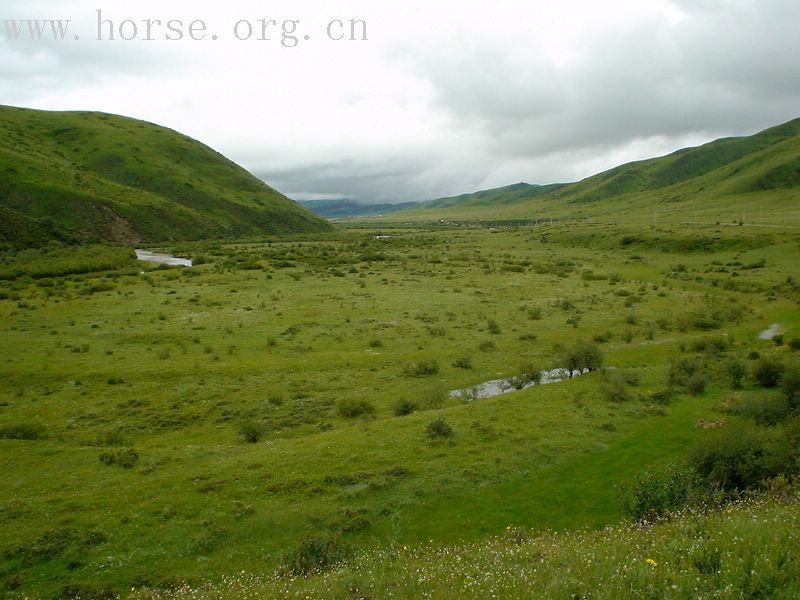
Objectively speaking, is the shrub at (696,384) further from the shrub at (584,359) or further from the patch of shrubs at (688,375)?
the shrub at (584,359)

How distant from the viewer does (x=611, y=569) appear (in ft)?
26.8

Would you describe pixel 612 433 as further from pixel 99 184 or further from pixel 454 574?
pixel 99 184

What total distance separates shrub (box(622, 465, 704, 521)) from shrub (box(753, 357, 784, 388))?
51.2 ft

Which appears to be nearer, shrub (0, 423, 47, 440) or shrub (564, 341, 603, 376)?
shrub (0, 423, 47, 440)

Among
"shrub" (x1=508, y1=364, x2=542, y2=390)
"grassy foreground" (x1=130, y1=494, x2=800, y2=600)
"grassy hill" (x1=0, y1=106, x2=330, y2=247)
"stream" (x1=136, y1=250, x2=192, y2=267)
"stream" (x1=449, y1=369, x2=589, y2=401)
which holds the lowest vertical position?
"stream" (x1=449, y1=369, x2=589, y2=401)

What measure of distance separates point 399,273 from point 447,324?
3559cm

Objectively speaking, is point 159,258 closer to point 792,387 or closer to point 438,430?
point 438,430

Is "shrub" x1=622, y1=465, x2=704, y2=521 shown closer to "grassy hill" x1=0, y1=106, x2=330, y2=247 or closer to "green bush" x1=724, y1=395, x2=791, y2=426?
"green bush" x1=724, y1=395, x2=791, y2=426

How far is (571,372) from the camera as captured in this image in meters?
33.8

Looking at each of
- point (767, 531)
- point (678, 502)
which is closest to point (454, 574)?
point (767, 531)

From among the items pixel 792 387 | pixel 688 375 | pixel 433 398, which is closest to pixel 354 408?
pixel 433 398

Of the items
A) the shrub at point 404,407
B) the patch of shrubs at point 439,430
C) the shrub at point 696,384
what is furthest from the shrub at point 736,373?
the shrub at point 404,407

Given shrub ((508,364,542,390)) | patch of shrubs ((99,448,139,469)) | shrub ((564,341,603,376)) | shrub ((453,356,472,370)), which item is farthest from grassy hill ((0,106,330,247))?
shrub ((564,341,603,376))

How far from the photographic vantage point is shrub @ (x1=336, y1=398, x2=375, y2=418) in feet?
94.5
